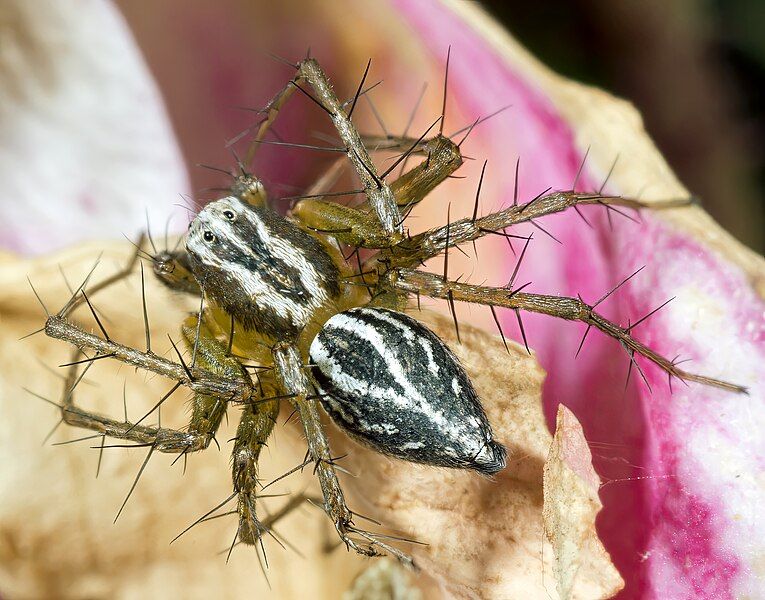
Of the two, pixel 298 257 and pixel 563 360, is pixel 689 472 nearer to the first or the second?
pixel 563 360

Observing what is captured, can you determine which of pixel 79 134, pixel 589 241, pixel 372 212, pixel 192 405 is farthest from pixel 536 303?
pixel 79 134

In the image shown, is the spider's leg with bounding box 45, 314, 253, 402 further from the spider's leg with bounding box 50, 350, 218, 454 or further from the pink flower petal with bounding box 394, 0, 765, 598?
the pink flower petal with bounding box 394, 0, 765, 598

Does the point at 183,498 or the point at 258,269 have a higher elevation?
the point at 258,269

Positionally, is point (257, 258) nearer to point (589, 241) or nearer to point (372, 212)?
point (372, 212)

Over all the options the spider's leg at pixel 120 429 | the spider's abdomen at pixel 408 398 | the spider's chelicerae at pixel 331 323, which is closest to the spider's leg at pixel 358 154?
the spider's chelicerae at pixel 331 323

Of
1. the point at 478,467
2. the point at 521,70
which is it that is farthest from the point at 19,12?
the point at 478,467

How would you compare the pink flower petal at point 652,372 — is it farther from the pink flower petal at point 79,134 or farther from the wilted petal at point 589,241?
the pink flower petal at point 79,134

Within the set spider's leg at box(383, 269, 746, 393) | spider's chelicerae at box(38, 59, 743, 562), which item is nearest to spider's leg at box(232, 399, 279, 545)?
spider's chelicerae at box(38, 59, 743, 562)
